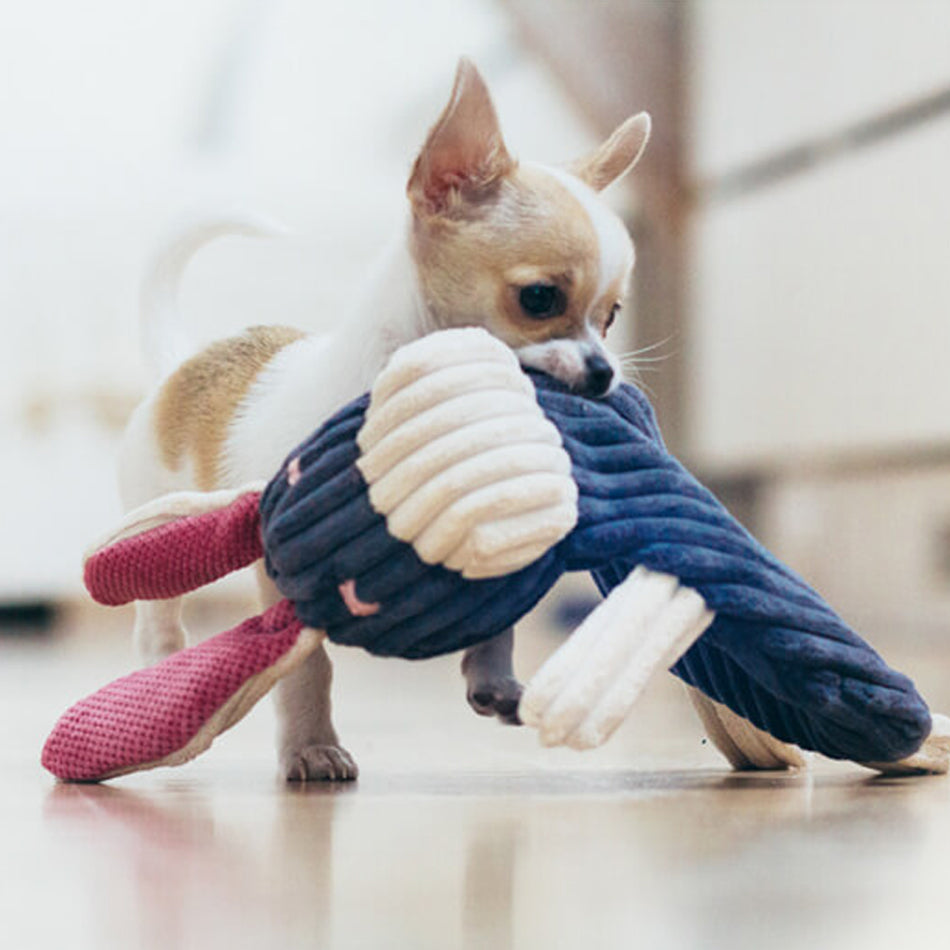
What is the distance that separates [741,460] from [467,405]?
3.72 metres

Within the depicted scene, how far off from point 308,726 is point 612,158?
1.95 ft

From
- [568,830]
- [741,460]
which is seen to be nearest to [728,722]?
[568,830]

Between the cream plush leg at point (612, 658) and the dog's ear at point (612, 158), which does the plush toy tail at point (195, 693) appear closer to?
the cream plush leg at point (612, 658)

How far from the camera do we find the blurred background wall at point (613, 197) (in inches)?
159

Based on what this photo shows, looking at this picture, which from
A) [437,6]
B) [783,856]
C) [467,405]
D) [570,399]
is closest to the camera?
[783,856]

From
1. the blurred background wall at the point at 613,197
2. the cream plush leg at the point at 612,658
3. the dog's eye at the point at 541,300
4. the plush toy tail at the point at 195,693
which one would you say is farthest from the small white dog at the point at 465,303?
the blurred background wall at the point at 613,197

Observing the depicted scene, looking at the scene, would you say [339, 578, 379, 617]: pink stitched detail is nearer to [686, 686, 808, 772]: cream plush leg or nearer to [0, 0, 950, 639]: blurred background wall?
[686, 686, 808, 772]: cream plush leg

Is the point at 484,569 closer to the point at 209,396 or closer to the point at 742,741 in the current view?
the point at 742,741

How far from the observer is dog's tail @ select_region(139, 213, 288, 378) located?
63.6 inches

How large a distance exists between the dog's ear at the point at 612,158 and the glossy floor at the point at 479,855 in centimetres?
53

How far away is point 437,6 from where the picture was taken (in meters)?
4.51

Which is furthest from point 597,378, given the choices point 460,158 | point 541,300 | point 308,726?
point 308,726

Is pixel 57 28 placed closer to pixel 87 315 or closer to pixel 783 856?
pixel 87 315

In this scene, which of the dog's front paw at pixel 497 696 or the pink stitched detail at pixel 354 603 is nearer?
the pink stitched detail at pixel 354 603
